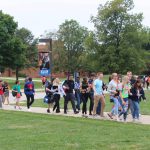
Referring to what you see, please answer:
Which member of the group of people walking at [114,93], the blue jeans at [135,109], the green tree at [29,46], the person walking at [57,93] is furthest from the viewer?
the green tree at [29,46]

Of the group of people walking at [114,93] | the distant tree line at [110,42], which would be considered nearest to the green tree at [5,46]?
the distant tree line at [110,42]

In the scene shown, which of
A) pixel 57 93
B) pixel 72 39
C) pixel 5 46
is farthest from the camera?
pixel 72 39

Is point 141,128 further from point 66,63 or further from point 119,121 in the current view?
point 66,63

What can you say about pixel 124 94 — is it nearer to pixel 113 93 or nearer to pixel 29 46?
pixel 113 93

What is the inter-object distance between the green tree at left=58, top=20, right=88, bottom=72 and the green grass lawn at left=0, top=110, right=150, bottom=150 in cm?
7952

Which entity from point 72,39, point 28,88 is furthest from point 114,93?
point 72,39

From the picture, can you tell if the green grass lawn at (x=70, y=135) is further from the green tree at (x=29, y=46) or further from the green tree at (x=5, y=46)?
the green tree at (x=29, y=46)

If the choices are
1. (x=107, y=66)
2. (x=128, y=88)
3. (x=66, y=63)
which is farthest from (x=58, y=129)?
(x=66, y=63)

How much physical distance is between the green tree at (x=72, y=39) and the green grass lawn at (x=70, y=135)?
261ft

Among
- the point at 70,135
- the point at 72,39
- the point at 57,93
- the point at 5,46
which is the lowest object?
the point at 70,135

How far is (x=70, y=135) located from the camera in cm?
1223

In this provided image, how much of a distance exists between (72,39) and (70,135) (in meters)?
85.0

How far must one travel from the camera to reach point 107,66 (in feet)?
200

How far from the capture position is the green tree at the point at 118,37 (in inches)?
2377
